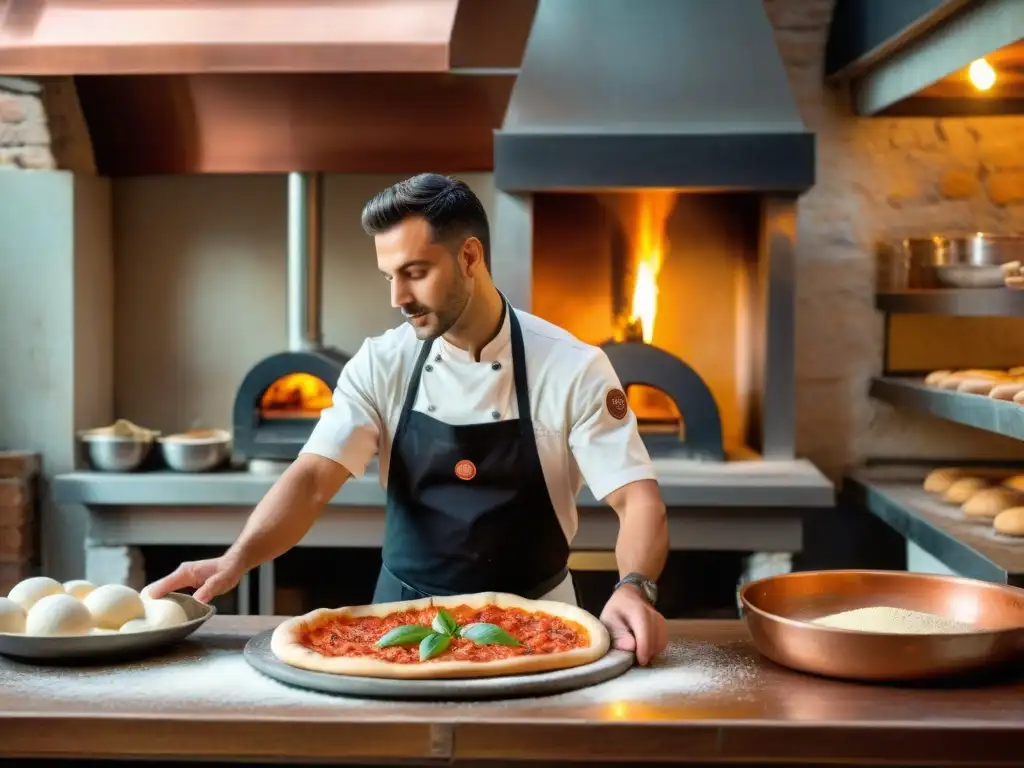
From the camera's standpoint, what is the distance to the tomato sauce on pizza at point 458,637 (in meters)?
1.86

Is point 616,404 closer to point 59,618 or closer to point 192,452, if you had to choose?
point 59,618

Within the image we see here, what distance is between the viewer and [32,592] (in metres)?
2.00

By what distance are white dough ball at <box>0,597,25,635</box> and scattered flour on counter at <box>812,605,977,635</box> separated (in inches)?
49.1

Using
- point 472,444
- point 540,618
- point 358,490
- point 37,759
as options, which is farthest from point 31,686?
point 358,490

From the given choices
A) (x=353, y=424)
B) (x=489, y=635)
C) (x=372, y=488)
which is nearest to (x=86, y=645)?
(x=489, y=635)

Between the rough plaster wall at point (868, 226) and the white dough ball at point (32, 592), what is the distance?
3.07 meters

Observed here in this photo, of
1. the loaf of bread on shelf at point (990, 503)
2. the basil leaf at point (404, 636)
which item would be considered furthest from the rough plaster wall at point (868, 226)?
the basil leaf at point (404, 636)

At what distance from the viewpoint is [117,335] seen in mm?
4668

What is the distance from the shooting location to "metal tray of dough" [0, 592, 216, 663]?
186cm

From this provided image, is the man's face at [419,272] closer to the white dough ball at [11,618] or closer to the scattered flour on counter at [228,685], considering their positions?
the scattered flour on counter at [228,685]

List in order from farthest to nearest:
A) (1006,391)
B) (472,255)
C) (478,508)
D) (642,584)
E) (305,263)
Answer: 1. (305,263)
2. (1006,391)
3. (478,508)
4. (472,255)
5. (642,584)

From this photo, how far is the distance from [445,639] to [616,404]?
2.45ft

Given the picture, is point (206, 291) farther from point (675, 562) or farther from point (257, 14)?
point (675, 562)

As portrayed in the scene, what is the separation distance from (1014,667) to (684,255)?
278 cm
